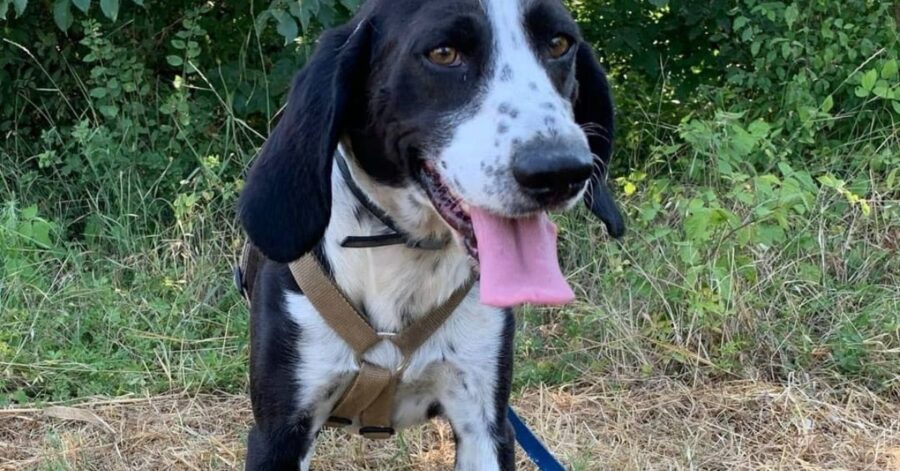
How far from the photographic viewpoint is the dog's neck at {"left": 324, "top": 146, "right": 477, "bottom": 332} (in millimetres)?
2250

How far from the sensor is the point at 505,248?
1973 millimetres

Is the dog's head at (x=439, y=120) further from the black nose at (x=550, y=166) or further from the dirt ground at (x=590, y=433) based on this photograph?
the dirt ground at (x=590, y=433)

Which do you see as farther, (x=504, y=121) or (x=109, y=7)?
(x=109, y=7)

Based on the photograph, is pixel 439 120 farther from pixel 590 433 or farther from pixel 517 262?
pixel 590 433

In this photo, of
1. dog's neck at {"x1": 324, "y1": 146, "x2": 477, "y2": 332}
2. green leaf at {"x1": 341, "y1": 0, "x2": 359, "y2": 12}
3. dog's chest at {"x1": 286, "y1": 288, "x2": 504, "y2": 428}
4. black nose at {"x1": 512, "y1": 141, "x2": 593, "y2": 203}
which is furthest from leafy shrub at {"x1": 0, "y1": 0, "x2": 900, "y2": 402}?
black nose at {"x1": 512, "y1": 141, "x2": 593, "y2": 203}

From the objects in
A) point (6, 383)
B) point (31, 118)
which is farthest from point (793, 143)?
point (31, 118)

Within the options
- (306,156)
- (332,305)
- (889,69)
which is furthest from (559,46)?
(889,69)

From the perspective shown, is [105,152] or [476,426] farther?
[105,152]

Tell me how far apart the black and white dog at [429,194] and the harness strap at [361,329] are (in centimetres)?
2

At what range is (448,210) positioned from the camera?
2.02 meters

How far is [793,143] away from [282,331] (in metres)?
2.62

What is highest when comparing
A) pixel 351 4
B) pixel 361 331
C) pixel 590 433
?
pixel 351 4

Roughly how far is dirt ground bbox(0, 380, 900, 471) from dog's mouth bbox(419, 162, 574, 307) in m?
1.09

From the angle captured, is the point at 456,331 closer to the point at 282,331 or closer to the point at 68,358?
the point at 282,331
